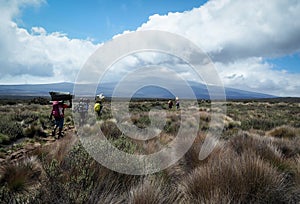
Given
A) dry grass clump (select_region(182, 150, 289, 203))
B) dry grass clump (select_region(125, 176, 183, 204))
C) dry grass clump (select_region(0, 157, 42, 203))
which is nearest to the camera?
dry grass clump (select_region(125, 176, 183, 204))

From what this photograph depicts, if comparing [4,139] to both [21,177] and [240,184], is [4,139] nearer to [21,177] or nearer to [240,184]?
[21,177]

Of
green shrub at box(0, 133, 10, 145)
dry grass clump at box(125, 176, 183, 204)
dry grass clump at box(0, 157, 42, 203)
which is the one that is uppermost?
dry grass clump at box(125, 176, 183, 204)

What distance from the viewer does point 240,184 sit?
3713 mm

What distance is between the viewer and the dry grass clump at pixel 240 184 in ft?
11.8

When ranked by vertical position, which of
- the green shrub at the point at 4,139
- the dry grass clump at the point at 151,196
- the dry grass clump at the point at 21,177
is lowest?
the green shrub at the point at 4,139

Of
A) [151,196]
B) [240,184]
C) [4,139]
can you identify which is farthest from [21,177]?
[4,139]

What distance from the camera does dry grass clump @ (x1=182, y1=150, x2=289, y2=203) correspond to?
3.61 m

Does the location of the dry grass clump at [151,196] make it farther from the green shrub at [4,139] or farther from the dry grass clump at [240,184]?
the green shrub at [4,139]

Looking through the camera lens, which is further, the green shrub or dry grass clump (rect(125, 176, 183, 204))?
the green shrub

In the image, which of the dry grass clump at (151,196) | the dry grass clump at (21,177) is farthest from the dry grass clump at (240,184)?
the dry grass clump at (21,177)

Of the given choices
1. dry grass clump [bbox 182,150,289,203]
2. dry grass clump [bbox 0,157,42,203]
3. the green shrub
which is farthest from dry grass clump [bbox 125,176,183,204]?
the green shrub

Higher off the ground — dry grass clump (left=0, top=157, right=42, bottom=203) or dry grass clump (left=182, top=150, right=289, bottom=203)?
dry grass clump (left=182, top=150, right=289, bottom=203)

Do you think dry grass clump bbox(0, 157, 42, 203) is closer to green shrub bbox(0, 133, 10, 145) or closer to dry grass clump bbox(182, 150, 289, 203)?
dry grass clump bbox(182, 150, 289, 203)

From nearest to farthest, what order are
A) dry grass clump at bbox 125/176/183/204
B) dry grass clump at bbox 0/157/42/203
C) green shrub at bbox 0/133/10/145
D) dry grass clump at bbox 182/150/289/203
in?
dry grass clump at bbox 125/176/183/204 < dry grass clump at bbox 182/150/289/203 < dry grass clump at bbox 0/157/42/203 < green shrub at bbox 0/133/10/145
